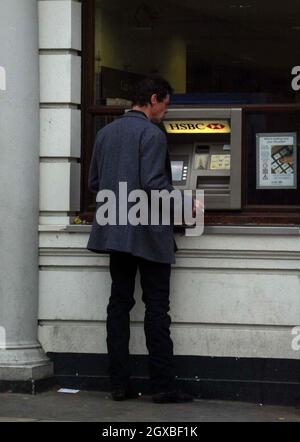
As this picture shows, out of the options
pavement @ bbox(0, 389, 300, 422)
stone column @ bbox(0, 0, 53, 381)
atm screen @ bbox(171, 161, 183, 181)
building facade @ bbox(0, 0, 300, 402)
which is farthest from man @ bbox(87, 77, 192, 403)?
stone column @ bbox(0, 0, 53, 381)

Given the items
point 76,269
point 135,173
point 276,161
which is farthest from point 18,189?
point 276,161

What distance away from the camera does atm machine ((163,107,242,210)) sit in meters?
8.81

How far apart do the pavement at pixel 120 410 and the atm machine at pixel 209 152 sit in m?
1.41

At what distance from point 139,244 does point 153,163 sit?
1.78 ft

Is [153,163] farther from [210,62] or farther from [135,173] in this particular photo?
[210,62]

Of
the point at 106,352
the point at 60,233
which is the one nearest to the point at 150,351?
the point at 106,352

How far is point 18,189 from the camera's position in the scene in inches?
347

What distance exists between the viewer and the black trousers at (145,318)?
840cm

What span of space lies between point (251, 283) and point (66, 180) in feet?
4.93

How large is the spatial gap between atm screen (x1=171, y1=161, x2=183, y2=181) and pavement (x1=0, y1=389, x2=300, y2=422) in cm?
156

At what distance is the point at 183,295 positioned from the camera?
8.73 m
